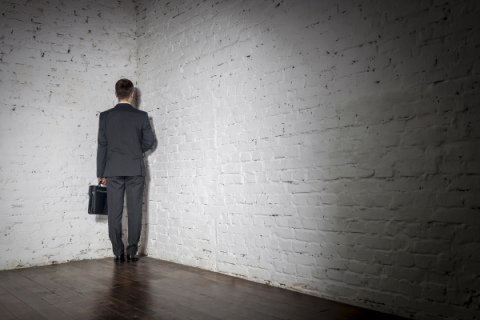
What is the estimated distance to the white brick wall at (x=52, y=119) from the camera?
159 inches

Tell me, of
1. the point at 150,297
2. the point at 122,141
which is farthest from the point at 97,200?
the point at 150,297

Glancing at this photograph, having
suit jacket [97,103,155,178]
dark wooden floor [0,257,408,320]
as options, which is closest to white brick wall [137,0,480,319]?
dark wooden floor [0,257,408,320]

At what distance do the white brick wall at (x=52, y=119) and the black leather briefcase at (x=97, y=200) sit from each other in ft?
0.83

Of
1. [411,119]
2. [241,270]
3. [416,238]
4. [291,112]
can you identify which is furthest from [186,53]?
[416,238]

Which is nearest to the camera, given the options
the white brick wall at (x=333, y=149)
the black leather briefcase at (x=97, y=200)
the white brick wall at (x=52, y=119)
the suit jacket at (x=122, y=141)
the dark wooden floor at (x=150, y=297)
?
the white brick wall at (x=333, y=149)

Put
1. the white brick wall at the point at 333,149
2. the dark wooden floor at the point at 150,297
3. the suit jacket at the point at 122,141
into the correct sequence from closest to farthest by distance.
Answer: the white brick wall at the point at 333,149, the dark wooden floor at the point at 150,297, the suit jacket at the point at 122,141

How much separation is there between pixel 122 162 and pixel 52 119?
0.94 metres

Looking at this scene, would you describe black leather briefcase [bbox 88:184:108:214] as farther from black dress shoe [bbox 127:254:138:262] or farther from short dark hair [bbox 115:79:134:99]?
short dark hair [bbox 115:79:134:99]

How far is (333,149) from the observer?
2.79m

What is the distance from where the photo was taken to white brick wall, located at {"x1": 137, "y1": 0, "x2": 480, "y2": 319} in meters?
2.22

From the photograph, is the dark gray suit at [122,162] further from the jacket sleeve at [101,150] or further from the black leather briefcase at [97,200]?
the black leather briefcase at [97,200]

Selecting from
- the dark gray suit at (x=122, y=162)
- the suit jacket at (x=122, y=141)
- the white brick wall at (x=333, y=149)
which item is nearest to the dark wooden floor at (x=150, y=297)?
the white brick wall at (x=333, y=149)

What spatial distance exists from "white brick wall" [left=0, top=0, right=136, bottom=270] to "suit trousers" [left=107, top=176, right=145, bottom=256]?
445 mm

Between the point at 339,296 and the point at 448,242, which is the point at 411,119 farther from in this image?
the point at 339,296
